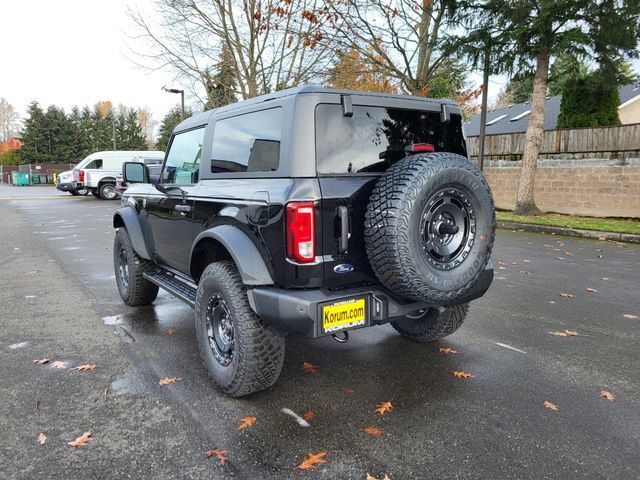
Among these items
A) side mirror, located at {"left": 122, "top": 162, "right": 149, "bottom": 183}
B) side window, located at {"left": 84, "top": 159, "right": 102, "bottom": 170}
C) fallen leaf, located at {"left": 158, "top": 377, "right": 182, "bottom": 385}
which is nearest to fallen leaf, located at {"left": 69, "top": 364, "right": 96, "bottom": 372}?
fallen leaf, located at {"left": 158, "top": 377, "right": 182, "bottom": 385}

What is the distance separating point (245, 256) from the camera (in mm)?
3045

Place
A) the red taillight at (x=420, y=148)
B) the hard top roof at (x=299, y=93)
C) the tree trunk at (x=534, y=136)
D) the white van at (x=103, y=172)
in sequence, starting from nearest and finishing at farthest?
the hard top roof at (x=299, y=93) < the red taillight at (x=420, y=148) < the tree trunk at (x=534, y=136) < the white van at (x=103, y=172)

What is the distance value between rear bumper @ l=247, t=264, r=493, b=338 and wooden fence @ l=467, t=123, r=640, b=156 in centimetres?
1034

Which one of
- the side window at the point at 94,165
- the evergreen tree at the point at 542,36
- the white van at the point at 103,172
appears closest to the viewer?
the evergreen tree at the point at 542,36

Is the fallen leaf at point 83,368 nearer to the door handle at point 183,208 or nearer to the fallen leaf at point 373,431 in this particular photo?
the door handle at point 183,208

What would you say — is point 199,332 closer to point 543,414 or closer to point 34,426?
point 34,426

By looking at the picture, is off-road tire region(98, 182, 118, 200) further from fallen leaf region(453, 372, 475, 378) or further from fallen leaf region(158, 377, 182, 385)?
fallen leaf region(453, 372, 475, 378)

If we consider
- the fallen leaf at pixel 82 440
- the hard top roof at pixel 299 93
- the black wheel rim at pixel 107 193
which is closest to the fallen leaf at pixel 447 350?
the hard top roof at pixel 299 93

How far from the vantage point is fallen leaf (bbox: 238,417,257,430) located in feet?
9.37

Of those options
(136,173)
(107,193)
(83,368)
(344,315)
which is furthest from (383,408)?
(107,193)

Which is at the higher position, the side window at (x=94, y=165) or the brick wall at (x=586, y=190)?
the side window at (x=94, y=165)

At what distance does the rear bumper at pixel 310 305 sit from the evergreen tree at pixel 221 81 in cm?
1700

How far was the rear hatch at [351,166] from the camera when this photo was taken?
9.55ft

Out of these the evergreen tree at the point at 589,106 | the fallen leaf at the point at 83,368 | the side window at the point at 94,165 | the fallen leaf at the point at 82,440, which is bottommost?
the fallen leaf at the point at 82,440
